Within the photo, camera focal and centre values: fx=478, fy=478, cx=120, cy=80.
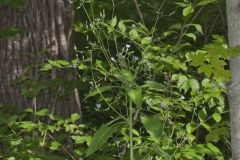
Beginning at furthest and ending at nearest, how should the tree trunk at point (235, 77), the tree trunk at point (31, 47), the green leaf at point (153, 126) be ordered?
the tree trunk at point (31, 47), the green leaf at point (153, 126), the tree trunk at point (235, 77)

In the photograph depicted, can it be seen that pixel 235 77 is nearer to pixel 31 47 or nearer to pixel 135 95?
pixel 135 95

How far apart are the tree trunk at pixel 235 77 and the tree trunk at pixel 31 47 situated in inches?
76.9

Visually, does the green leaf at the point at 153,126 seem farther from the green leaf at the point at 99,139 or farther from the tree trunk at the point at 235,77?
the tree trunk at the point at 235,77

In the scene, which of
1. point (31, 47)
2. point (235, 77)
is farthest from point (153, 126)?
point (31, 47)

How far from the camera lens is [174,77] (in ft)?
8.94

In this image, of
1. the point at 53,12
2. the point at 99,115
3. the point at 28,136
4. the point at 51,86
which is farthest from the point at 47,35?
the point at 99,115

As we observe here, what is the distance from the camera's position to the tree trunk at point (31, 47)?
3160 millimetres

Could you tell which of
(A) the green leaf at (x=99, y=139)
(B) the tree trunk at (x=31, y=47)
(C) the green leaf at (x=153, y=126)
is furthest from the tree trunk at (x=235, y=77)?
(B) the tree trunk at (x=31, y=47)

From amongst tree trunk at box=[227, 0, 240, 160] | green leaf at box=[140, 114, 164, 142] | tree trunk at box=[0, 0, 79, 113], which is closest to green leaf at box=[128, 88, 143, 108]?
green leaf at box=[140, 114, 164, 142]

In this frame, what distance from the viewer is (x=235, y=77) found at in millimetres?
1310

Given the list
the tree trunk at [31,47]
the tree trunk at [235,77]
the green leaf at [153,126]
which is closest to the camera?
the tree trunk at [235,77]

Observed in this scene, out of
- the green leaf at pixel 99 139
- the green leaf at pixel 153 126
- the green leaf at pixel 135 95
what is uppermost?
the green leaf at pixel 135 95

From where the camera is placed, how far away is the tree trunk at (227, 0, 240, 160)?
130 centimetres

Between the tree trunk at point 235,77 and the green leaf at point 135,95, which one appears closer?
the tree trunk at point 235,77
